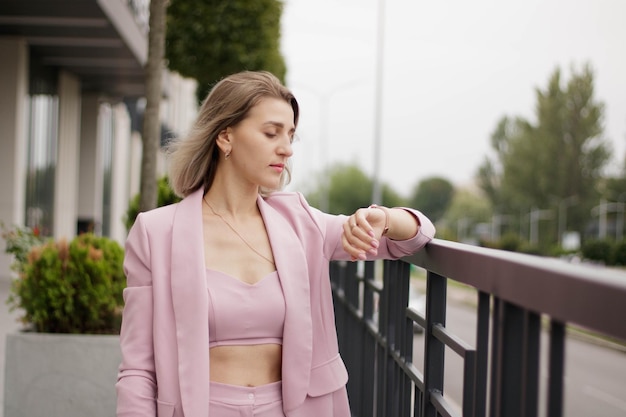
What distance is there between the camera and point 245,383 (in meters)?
2.47

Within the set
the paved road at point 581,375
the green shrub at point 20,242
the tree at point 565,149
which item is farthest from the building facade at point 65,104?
the tree at point 565,149

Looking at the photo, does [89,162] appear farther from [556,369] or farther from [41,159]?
[556,369]

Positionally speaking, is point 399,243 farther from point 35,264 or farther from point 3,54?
point 3,54

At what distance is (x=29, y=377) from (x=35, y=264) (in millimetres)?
760

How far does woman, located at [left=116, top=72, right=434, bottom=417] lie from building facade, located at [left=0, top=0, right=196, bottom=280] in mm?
9616

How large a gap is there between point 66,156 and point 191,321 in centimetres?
1851

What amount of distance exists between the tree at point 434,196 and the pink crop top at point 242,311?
147068 millimetres

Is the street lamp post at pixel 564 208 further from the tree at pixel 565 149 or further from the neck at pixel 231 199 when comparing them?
the neck at pixel 231 199

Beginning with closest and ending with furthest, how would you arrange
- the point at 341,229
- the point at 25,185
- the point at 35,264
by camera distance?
1. the point at 341,229
2. the point at 35,264
3. the point at 25,185

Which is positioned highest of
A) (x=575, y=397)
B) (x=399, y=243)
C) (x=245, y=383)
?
(x=399, y=243)

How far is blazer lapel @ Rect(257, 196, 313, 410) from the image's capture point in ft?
8.09

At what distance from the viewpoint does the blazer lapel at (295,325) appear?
2465 millimetres

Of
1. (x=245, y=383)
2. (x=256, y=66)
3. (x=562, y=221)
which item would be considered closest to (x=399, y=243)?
(x=245, y=383)

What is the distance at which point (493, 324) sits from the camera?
5.70 feet
